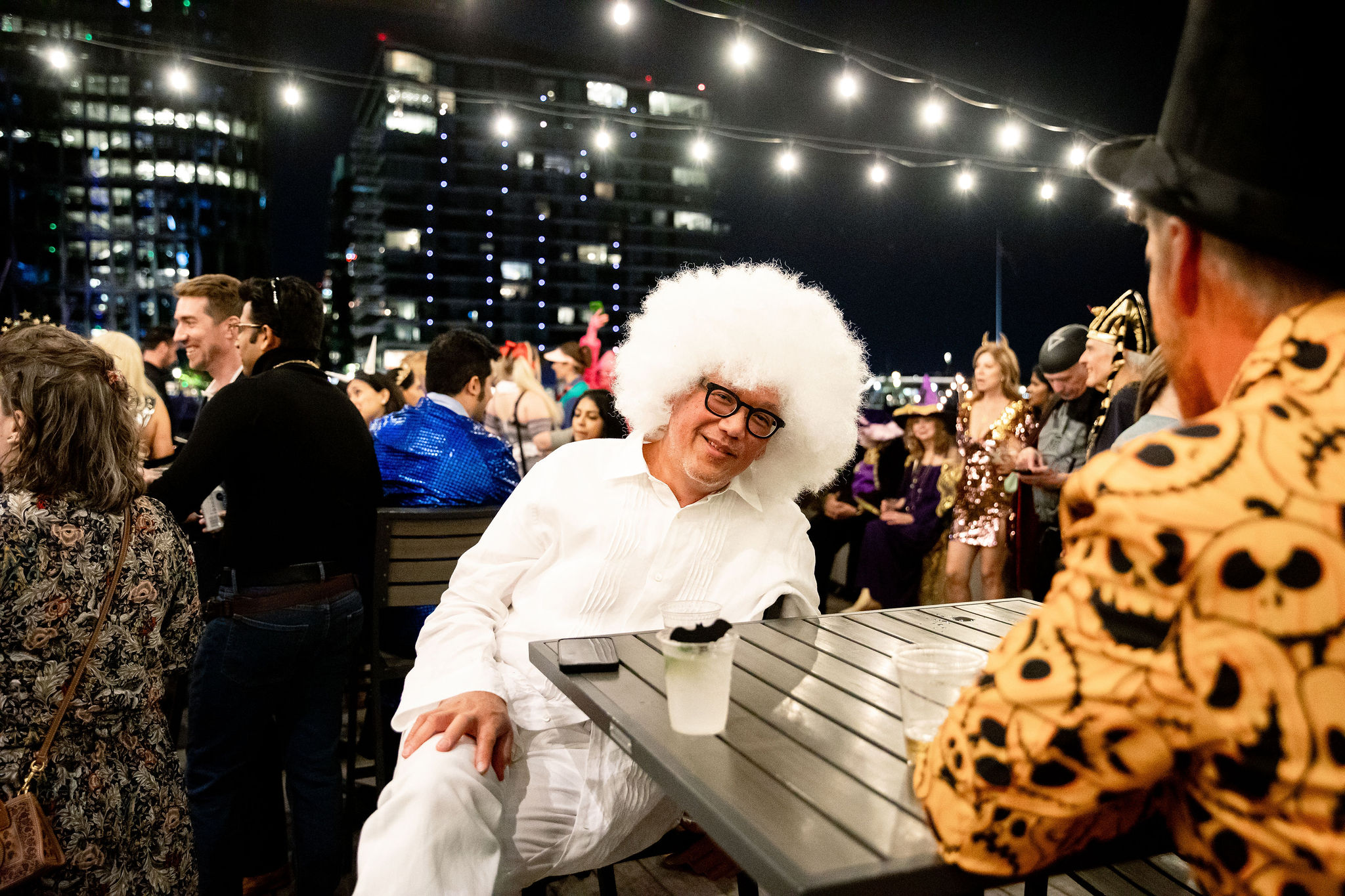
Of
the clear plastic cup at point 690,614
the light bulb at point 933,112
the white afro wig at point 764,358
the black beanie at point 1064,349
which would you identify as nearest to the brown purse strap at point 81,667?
the white afro wig at point 764,358

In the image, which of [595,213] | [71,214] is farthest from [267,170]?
[595,213]

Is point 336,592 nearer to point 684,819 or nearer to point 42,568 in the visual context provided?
point 42,568

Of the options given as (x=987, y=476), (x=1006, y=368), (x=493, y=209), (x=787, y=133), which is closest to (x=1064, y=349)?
(x=1006, y=368)

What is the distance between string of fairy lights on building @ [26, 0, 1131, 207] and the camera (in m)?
6.45

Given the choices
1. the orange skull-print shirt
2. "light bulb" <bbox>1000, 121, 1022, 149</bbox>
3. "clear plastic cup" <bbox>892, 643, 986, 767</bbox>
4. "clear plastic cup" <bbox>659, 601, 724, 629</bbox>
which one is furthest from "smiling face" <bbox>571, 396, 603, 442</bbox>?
"light bulb" <bbox>1000, 121, 1022, 149</bbox>

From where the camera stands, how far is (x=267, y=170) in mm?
68188

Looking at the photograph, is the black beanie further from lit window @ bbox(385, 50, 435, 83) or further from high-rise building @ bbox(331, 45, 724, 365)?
lit window @ bbox(385, 50, 435, 83)

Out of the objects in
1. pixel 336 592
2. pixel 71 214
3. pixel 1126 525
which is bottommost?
pixel 336 592

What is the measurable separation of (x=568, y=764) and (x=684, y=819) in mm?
423

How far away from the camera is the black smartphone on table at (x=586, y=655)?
1573 mm

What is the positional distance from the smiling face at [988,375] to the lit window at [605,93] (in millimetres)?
74669

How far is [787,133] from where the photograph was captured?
8.34 metres

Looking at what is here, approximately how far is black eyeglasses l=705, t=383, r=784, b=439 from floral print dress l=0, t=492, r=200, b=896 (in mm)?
1637

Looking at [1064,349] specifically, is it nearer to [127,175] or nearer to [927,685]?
[927,685]
